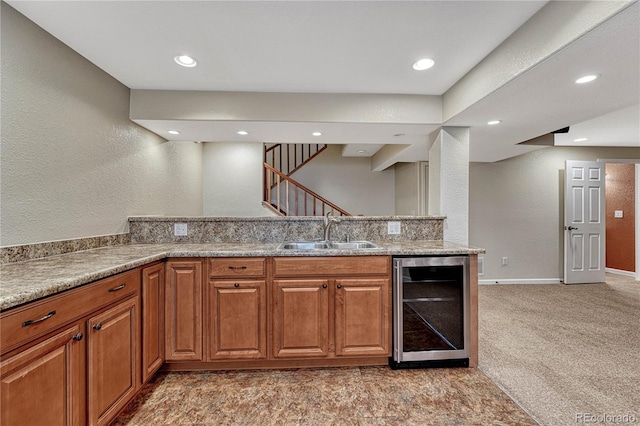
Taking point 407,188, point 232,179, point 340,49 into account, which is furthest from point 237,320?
point 407,188

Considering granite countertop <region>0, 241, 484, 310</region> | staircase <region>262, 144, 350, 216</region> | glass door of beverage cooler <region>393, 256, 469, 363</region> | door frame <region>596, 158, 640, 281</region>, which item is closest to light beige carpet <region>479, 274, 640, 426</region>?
glass door of beverage cooler <region>393, 256, 469, 363</region>

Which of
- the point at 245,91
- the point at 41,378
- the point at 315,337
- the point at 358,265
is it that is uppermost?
the point at 245,91

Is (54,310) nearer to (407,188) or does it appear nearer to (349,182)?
(407,188)

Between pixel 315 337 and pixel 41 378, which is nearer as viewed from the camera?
pixel 41 378

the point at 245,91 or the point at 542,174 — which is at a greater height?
the point at 245,91

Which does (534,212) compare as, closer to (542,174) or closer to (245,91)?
(542,174)

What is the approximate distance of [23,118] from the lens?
1551 mm

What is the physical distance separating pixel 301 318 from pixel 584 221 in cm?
508

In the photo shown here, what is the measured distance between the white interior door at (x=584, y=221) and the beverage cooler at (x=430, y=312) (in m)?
3.77

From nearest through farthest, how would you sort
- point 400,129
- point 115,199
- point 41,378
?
point 41,378
point 115,199
point 400,129

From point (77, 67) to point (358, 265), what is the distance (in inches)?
93.6

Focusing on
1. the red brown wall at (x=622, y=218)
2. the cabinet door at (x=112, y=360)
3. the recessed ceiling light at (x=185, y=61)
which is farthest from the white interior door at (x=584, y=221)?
the cabinet door at (x=112, y=360)

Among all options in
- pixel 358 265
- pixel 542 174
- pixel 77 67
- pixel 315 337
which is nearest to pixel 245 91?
pixel 77 67

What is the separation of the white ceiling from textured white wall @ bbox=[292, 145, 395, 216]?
3.70 m
